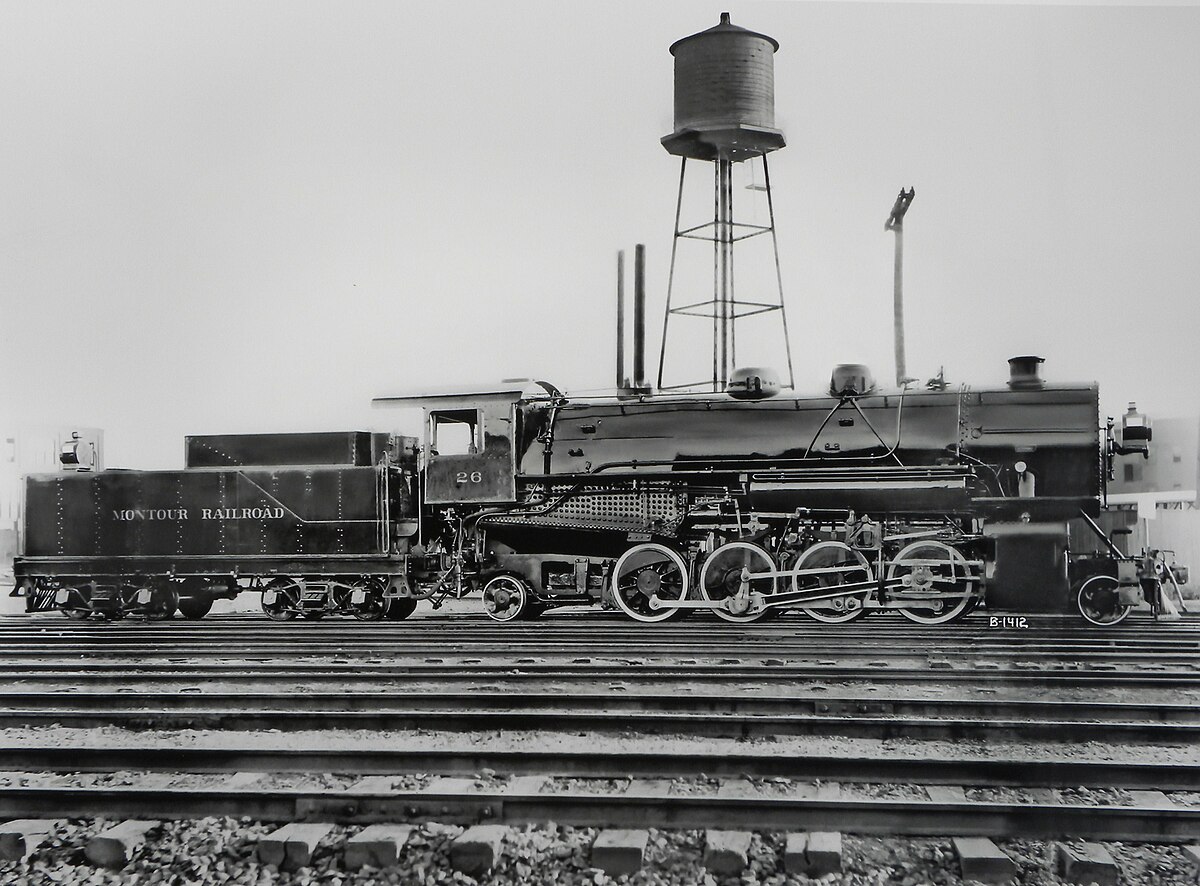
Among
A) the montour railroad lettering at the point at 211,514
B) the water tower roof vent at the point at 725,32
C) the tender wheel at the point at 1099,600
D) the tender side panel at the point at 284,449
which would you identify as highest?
the water tower roof vent at the point at 725,32

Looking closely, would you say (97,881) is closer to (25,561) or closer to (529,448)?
(529,448)

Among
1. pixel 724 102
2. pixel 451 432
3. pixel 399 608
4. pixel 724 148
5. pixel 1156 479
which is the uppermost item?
pixel 724 102

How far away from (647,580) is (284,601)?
4.00 metres

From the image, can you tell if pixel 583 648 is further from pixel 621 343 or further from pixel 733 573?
pixel 621 343

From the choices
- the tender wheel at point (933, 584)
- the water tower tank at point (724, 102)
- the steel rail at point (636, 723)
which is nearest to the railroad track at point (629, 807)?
the steel rail at point (636, 723)

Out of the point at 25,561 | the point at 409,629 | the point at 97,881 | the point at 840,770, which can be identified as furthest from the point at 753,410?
the point at 25,561

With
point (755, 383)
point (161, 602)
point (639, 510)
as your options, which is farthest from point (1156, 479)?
point (161, 602)

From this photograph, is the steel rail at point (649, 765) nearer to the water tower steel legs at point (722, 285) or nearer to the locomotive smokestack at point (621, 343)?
the water tower steel legs at point (722, 285)

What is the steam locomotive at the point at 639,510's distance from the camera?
8.34m

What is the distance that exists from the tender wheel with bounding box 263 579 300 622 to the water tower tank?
577cm

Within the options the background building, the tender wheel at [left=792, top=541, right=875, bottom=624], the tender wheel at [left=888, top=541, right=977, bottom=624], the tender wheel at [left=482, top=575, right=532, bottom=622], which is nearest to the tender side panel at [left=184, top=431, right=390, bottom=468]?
the tender wheel at [left=482, top=575, right=532, bottom=622]

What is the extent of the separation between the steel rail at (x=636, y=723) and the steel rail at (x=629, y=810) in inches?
36.7

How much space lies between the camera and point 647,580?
9297mm

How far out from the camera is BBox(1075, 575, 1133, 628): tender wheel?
7.95 metres
